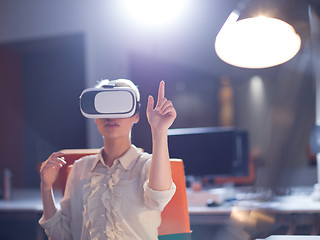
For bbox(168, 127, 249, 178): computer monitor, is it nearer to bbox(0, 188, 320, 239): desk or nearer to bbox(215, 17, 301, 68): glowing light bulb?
bbox(0, 188, 320, 239): desk

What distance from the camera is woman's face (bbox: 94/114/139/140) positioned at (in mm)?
1246

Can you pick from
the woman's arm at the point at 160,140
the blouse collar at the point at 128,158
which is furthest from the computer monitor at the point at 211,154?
the woman's arm at the point at 160,140

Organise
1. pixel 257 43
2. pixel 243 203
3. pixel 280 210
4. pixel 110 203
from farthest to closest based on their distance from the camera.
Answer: pixel 243 203 → pixel 280 210 → pixel 257 43 → pixel 110 203

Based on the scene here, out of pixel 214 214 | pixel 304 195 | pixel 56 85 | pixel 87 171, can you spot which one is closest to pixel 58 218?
pixel 87 171

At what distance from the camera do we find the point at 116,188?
3.99ft

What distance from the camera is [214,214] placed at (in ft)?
7.99

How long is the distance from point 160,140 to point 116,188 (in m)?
0.28

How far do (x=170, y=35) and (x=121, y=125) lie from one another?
3350 mm

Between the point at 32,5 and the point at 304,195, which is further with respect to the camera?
the point at 32,5

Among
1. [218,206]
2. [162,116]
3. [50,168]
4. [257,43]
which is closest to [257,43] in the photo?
[257,43]

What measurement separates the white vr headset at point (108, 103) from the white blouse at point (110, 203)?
9.1 inches

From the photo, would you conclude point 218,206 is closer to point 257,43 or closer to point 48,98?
point 257,43

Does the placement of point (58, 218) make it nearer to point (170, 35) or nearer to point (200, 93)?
point (170, 35)

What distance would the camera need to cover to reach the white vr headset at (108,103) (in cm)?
110
